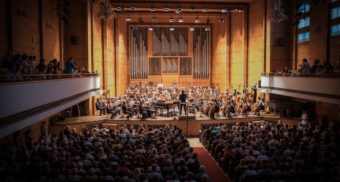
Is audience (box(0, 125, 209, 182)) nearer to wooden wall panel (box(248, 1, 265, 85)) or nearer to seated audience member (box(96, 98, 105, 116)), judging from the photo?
seated audience member (box(96, 98, 105, 116))

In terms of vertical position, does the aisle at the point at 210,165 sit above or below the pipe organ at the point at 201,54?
below

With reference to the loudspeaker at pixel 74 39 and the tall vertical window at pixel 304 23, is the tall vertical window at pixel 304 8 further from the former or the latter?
the loudspeaker at pixel 74 39

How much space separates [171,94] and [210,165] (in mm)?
8688

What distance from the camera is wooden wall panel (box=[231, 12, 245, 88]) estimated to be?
21.8 metres

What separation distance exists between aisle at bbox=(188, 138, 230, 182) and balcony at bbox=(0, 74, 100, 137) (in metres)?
5.23

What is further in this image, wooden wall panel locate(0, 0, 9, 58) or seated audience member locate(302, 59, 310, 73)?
seated audience member locate(302, 59, 310, 73)

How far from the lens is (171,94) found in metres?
20.1

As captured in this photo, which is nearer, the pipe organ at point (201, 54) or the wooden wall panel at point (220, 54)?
the wooden wall panel at point (220, 54)

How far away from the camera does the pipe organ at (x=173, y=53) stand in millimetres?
27156

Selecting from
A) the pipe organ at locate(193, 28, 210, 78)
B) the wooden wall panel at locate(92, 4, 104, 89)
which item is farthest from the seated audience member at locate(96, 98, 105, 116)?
the pipe organ at locate(193, 28, 210, 78)

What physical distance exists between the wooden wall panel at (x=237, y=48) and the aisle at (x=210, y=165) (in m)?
8.23

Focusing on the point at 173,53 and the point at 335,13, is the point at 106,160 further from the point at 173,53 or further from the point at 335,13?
the point at 173,53

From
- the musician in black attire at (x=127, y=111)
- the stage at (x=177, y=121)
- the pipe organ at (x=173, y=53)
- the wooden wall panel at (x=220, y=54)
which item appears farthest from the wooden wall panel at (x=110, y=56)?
the wooden wall panel at (x=220, y=54)

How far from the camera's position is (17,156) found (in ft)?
31.2
